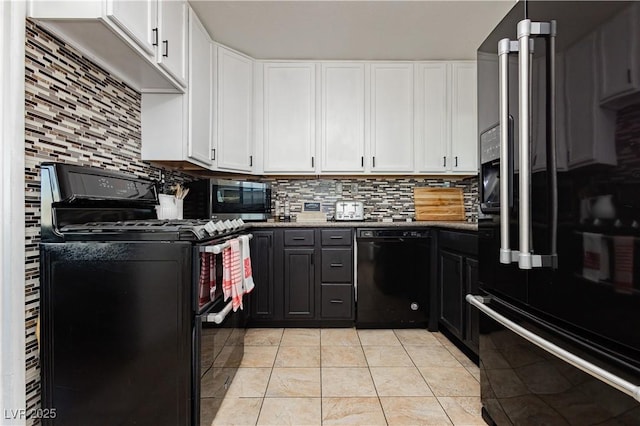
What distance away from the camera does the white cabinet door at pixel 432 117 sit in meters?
3.12

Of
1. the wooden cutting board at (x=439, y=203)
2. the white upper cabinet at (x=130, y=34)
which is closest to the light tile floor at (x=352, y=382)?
the wooden cutting board at (x=439, y=203)

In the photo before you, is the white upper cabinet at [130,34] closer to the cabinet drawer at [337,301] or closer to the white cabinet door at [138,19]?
the white cabinet door at [138,19]

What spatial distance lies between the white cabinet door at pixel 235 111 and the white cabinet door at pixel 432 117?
5.01 ft

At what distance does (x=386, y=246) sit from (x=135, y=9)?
2.21 metres

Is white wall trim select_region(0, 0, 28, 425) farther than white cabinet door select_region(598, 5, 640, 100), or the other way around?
white wall trim select_region(0, 0, 28, 425)

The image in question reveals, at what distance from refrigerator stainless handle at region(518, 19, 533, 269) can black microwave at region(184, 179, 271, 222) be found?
2185 millimetres

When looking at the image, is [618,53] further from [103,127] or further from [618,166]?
[103,127]

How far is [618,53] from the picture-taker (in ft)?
2.70

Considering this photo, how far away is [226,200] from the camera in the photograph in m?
2.78

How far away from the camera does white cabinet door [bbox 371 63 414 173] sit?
312 centimetres

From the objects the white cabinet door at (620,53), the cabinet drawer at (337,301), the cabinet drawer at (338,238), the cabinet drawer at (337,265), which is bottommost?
the cabinet drawer at (337,301)

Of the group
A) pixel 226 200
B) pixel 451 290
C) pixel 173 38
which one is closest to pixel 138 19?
pixel 173 38

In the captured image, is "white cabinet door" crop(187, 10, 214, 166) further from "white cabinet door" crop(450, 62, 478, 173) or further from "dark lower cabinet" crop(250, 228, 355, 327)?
"white cabinet door" crop(450, 62, 478, 173)

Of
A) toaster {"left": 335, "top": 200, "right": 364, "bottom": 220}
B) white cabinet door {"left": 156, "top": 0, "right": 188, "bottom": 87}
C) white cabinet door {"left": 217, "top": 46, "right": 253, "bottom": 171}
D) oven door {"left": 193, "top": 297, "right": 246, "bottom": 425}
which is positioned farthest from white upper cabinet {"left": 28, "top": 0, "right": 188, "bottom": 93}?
toaster {"left": 335, "top": 200, "right": 364, "bottom": 220}
